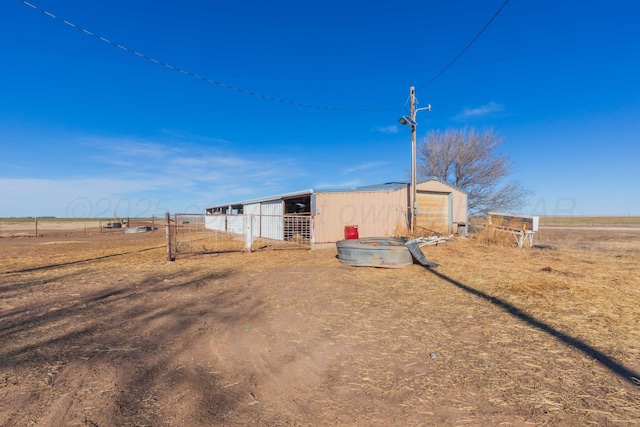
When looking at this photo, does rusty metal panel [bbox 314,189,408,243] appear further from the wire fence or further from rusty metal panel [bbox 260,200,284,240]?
rusty metal panel [bbox 260,200,284,240]

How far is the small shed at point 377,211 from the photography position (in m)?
14.9

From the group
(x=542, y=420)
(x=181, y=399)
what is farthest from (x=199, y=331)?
(x=542, y=420)

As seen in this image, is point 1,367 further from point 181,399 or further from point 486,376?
point 486,376

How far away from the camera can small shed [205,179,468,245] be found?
48.9ft

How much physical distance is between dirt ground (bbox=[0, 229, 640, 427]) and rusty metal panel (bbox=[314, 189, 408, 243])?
278 inches

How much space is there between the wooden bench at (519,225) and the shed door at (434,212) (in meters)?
2.54

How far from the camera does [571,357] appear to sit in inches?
145

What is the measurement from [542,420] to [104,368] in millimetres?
4385

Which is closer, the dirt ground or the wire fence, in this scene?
the dirt ground

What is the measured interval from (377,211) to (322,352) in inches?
493

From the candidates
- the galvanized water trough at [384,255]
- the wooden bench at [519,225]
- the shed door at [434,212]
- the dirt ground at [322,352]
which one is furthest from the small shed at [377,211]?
the dirt ground at [322,352]

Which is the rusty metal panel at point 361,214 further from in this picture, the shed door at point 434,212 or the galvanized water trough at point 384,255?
the galvanized water trough at point 384,255

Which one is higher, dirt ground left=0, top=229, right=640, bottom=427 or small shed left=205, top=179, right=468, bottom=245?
small shed left=205, top=179, right=468, bottom=245

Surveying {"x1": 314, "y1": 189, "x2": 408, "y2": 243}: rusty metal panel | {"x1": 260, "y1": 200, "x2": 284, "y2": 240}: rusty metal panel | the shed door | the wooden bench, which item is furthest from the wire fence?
the wooden bench
